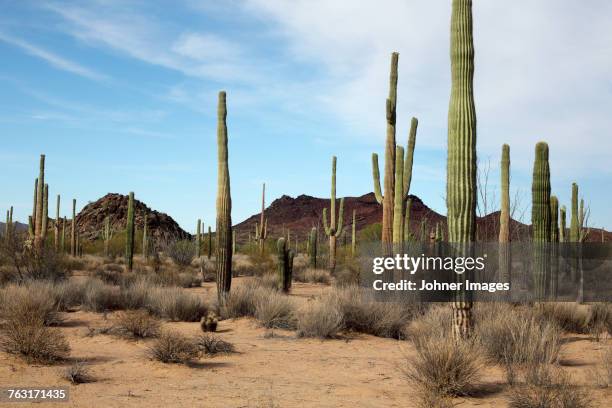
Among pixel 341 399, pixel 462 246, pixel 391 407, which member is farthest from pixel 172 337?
pixel 462 246

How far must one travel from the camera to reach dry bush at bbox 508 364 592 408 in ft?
19.8

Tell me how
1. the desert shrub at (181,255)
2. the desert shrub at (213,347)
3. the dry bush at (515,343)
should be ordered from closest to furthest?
the dry bush at (515,343) → the desert shrub at (213,347) → the desert shrub at (181,255)

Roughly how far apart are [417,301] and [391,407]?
6.89 m

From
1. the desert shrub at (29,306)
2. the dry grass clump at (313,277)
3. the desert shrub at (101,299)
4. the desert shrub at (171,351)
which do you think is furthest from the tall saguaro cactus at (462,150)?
the dry grass clump at (313,277)

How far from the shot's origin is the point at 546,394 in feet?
20.3

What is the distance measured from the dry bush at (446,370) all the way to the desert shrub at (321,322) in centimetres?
375

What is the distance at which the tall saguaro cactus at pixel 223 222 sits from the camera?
47.6ft

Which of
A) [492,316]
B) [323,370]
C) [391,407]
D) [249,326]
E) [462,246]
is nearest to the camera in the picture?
[391,407]

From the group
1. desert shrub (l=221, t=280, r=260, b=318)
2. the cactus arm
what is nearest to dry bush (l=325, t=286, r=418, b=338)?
desert shrub (l=221, t=280, r=260, b=318)

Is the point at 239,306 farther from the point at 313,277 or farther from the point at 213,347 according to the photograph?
the point at 313,277

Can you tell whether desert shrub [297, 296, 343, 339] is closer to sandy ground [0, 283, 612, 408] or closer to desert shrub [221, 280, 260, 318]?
sandy ground [0, 283, 612, 408]

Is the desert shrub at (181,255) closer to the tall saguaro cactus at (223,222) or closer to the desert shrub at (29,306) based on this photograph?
the tall saguaro cactus at (223,222)

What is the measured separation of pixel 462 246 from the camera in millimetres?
9578

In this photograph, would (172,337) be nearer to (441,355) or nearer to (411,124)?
(441,355)
